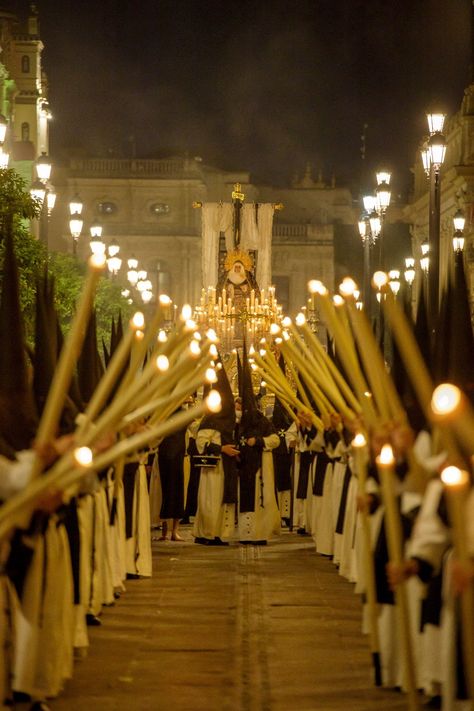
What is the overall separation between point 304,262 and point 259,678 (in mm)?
67527

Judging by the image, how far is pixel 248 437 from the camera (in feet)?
63.1

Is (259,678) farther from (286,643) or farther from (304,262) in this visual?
(304,262)

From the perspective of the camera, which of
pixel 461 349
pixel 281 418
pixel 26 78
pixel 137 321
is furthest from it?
pixel 26 78

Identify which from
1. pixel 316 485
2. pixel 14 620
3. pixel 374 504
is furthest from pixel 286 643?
pixel 316 485

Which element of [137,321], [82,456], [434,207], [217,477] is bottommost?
[82,456]

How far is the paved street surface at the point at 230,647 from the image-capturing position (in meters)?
9.30

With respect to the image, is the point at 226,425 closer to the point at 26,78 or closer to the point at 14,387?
→ the point at 14,387

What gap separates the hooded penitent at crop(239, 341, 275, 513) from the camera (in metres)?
19.3

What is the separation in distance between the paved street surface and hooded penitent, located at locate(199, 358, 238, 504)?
2401 millimetres

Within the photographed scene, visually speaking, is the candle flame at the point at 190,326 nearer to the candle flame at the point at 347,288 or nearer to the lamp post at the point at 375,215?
the candle flame at the point at 347,288

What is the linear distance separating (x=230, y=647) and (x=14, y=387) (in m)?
3.30

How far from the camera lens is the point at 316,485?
58.9ft

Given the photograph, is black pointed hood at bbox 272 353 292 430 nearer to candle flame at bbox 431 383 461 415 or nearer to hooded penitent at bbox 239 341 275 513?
hooded penitent at bbox 239 341 275 513

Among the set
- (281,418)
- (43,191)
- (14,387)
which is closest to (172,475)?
(281,418)
